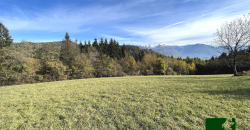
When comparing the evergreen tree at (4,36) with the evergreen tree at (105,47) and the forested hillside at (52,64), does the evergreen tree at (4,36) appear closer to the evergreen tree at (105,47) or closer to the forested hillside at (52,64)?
the forested hillside at (52,64)

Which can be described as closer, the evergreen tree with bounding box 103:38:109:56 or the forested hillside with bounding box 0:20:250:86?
the forested hillside with bounding box 0:20:250:86

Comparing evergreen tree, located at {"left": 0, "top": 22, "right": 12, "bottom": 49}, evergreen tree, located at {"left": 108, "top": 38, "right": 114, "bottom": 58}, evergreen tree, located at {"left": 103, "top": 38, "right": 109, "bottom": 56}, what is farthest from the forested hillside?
evergreen tree, located at {"left": 103, "top": 38, "right": 109, "bottom": 56}

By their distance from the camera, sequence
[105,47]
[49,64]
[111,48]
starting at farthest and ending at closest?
[105,47], [111,48], [49,64]

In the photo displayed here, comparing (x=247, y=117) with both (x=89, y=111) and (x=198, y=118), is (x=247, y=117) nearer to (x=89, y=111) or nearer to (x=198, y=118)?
(x=198, y=118)

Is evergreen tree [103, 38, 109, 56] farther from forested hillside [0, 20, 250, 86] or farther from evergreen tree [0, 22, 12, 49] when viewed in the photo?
evergreen tree [0, 22, 12, 49]

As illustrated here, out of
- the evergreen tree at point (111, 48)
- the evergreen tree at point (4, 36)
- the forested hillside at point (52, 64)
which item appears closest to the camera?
the forested hillside at point (52, 64)

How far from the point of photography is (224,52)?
18109 mm

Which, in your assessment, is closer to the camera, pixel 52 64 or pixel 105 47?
pixel 52 64

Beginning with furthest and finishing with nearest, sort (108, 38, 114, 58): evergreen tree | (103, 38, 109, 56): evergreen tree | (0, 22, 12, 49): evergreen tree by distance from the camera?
(108, 38, 114, 58): evergreen tree, (103, 38, 109, 56): evergreen tree, (0, 22, 12, 49): evergreen tree

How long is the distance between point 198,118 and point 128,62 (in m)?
41.2

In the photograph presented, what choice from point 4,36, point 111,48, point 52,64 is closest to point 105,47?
point 111,48

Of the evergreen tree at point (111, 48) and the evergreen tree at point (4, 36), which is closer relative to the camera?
the evergreen tree at point (4, 36)

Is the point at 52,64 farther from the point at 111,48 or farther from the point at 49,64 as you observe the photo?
the point at 111,48

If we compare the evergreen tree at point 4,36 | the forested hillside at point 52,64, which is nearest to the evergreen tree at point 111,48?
the forested hillside at point 52,64
